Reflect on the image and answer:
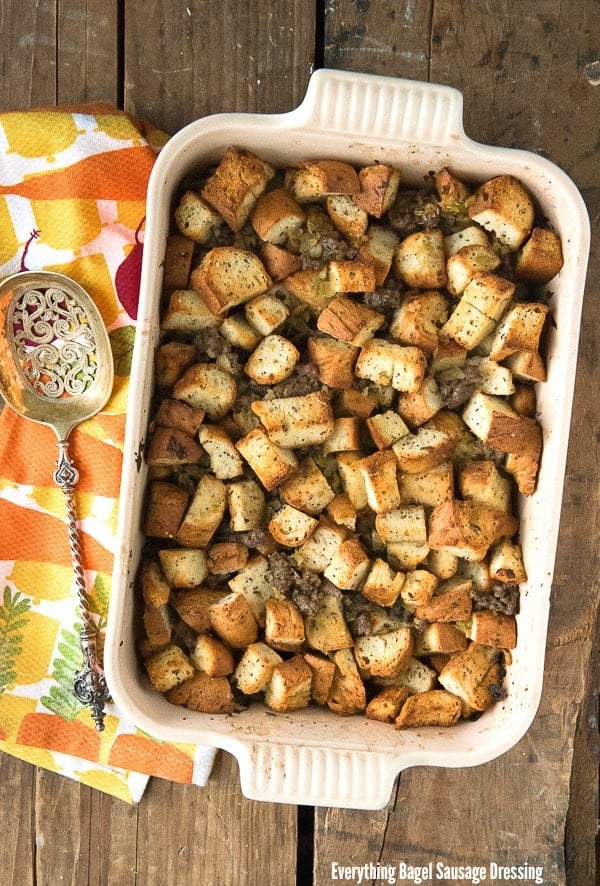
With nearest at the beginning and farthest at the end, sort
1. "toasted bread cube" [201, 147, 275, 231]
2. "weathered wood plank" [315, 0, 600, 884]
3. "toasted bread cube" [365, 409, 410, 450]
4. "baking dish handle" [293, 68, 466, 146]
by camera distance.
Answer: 1. "baking dish handle" [293, 68, 466, 146]
2. "toasted bread cube" [201, 147, 275, 231]
3. "toasted bread cube" [365, 409, 410, 450]
4. "weathered wood plank" [315, 0, 600, 884]

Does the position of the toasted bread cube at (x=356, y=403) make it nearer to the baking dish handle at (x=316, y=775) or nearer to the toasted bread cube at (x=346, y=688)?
the toasted bread cube at (x=346, y=688)

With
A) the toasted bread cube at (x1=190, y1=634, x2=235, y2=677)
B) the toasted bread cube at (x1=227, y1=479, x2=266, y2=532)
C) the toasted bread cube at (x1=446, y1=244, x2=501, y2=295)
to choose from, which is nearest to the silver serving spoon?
the toasted bread cube at (x1=190, y1=634, x2=235, y2=677)

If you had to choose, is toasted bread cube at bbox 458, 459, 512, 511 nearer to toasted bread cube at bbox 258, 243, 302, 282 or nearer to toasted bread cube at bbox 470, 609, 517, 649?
toasted bread cube at bbox 470, 609, 517, 649

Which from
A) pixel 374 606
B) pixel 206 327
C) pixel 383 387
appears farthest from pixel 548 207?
pixel 374 606

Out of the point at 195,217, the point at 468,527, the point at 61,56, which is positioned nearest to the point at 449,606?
the point at 468,527

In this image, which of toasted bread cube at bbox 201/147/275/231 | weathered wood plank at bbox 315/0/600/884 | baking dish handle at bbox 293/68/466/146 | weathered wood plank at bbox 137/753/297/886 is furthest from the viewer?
weathered wood plank at bbox 137/753/297/886

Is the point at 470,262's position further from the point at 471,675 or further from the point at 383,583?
the point at 471,675

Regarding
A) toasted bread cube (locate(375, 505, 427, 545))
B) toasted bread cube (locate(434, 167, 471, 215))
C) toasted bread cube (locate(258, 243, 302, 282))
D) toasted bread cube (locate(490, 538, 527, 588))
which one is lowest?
toasted bread cube (locate(490, 538, 527, 588))

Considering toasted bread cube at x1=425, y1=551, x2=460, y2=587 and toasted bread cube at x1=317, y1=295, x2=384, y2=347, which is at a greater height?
toasted bread cube at x1=317, y1=295, x2=384, y2=347
